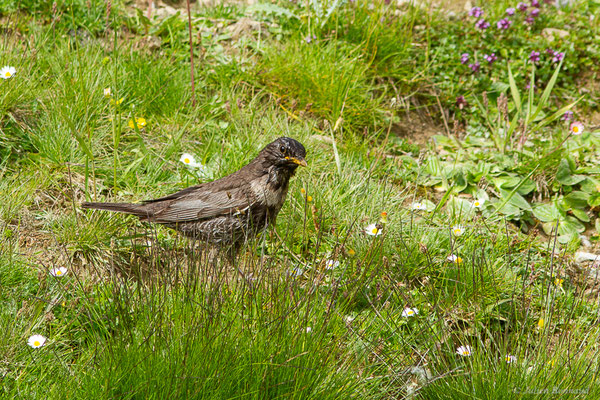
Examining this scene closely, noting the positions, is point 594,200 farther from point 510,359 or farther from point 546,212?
point 510,359

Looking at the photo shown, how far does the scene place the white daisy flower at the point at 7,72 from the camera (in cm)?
501

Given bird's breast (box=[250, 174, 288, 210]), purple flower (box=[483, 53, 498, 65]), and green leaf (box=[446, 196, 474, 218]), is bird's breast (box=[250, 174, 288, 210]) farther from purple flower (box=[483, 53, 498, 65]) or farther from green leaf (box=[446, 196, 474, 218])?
purple flower (box=[483, 53, 498, 65])

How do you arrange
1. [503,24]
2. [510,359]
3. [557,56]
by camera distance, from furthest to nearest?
[503,24]
[557,56]
[510,359]

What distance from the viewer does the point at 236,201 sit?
4.51m

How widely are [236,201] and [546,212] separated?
8.60 ft

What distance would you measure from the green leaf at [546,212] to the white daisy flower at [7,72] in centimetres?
426

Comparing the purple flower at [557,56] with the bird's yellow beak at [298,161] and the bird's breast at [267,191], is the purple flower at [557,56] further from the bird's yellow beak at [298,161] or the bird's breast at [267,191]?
the bird's breast at [267,191]

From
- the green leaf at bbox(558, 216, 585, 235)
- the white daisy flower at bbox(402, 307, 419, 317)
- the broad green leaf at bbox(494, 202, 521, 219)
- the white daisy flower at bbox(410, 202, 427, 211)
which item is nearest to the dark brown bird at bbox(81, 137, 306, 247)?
the white daisy flower at bbox(410, 202, 427, 211)

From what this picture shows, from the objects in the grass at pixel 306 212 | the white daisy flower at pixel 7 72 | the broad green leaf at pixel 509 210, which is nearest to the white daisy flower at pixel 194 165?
the grass at pixel 306 212

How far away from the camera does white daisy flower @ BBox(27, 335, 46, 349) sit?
10.9ft

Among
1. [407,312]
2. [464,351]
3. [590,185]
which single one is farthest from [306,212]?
[590,185]

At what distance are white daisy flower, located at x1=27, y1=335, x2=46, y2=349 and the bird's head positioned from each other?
1882 millimetres

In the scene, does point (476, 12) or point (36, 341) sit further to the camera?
point (476, 12)

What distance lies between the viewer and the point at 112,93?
5.38 m
